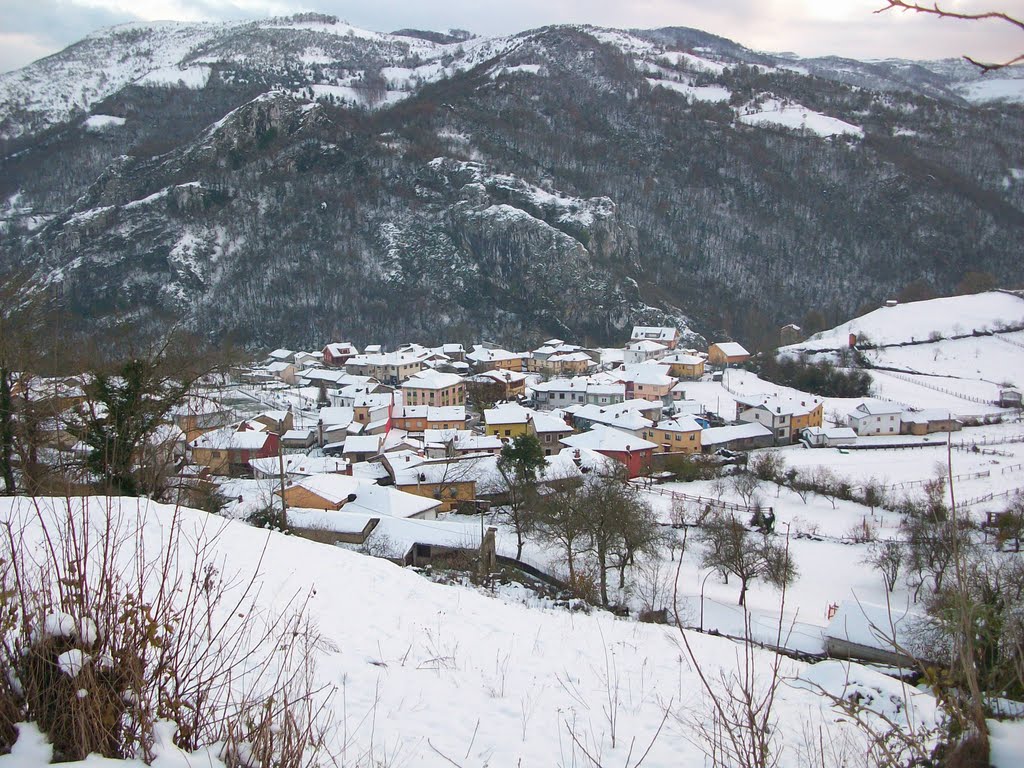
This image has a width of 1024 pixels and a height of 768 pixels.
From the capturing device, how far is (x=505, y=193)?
62438mm

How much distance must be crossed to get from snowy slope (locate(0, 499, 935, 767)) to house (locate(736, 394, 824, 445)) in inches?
938

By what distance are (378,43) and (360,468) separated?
124 metres

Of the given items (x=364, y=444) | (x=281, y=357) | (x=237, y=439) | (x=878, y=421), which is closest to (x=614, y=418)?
(x=364, y=444)

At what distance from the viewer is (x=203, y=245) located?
59.2m

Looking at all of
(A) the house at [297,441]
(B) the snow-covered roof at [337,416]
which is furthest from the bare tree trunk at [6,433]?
(B) the snow-covered roof at [337,416]

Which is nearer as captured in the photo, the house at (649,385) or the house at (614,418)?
the house at (614,418)

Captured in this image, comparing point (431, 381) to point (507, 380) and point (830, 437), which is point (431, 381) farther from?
point (830, 437)

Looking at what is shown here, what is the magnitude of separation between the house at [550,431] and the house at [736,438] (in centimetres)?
559

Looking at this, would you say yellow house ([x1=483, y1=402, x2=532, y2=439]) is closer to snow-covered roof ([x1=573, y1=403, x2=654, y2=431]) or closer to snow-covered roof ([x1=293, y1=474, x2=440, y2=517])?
snow-covered roof ([x1=573, y1=403, x2=654, y2=431])

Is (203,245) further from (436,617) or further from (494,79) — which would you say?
(436,617)

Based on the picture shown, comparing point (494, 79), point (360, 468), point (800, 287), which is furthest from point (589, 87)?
point (360, 468)

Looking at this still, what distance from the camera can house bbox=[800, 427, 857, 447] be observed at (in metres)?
27.0

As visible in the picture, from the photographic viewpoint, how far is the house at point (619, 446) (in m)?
23.8

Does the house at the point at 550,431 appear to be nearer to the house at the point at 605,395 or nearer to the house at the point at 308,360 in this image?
the house at the point at 605,395
